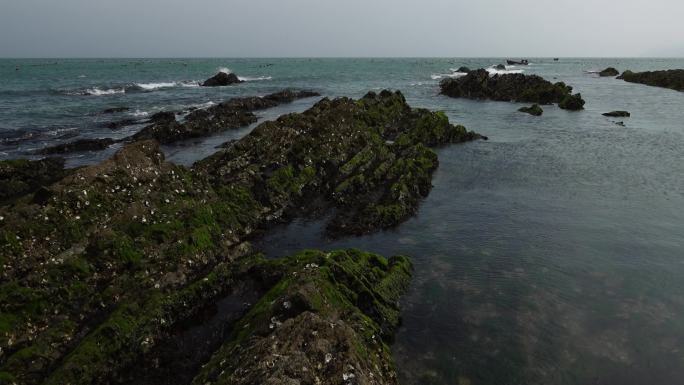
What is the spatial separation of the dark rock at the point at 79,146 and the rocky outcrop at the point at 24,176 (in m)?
→ 5.80

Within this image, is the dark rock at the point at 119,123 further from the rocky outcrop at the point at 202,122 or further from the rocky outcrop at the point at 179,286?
the rocky outcrop at the point at 179,286

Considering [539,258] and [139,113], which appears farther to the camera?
[139,113]

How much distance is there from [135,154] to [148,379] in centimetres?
1053

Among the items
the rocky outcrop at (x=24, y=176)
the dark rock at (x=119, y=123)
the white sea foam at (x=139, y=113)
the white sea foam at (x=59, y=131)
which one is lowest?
the rocky outcrop at (x=24, y=176)

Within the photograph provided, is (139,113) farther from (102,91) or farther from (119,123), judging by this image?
(102,91)

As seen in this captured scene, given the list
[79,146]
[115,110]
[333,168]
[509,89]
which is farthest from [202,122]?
[509,89]

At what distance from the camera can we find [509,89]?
69562 millimetres

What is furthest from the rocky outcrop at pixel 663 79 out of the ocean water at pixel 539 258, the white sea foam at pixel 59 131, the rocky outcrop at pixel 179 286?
the white sea foam at pixel 59 131

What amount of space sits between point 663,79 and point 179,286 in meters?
106

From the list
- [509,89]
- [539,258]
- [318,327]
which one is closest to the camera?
[318,327]

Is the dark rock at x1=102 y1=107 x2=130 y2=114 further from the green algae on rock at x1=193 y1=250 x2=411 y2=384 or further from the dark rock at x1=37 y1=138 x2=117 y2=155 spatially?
the green algae on rock at x1=193 y1=250 x2=411 y2=384

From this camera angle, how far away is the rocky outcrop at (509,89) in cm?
6172

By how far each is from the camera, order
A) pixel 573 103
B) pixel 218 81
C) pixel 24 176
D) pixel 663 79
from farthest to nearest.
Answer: pixel 218 81 < pixel 663 79 < pixel 573 103 < pixel 24 176

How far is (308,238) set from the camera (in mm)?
17734
